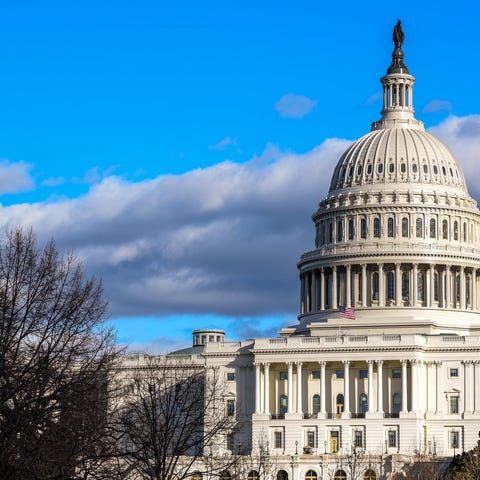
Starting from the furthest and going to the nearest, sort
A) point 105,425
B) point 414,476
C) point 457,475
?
1. point 414,476
2. point 457,475
3. point 105,425

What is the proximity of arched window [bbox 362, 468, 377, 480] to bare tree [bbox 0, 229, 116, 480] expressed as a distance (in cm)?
10049

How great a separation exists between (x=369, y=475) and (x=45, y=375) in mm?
114251

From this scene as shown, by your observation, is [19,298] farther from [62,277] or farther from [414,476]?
[414,476]

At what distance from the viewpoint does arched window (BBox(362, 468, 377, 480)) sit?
195750mm

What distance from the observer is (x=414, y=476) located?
18438cm

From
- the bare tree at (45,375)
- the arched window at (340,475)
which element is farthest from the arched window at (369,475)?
the bare tree at (45,375)

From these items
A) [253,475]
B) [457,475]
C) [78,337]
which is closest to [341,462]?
[253,475]

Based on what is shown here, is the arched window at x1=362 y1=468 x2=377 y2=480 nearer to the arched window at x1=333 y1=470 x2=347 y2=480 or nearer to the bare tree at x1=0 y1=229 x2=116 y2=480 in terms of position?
the arched window at x1=333 y1=470 x2=347 y2=480

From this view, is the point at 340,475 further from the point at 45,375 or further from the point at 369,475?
the point at 45,375

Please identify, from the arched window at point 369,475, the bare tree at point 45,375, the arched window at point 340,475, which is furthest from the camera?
the arched window at point 340,475

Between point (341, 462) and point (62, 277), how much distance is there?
107520 mm

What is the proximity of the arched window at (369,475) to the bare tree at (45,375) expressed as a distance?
330 ft

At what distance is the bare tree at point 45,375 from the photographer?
84500 mm

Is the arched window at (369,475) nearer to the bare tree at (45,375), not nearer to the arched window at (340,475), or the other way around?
the arched window at (340,475)
